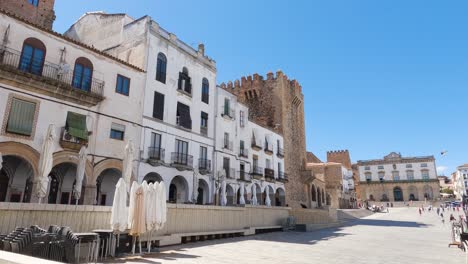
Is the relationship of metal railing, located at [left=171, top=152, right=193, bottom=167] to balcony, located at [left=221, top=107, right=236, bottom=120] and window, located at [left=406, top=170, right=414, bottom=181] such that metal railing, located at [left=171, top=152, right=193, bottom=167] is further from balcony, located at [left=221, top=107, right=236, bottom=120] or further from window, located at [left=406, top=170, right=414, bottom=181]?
window, located at [left=406, top=170, right=414, bottom=181]

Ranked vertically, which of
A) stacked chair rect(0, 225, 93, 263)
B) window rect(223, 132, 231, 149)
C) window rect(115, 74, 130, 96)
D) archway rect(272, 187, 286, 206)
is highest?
window rect(115, 74, 130, 96)

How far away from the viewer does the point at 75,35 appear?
1035 inches

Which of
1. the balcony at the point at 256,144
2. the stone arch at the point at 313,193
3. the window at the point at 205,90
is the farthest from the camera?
the stone arch at the point at 313,193

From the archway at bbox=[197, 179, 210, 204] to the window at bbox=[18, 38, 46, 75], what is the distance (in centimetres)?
1377

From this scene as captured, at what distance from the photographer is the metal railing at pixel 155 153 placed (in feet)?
66.2

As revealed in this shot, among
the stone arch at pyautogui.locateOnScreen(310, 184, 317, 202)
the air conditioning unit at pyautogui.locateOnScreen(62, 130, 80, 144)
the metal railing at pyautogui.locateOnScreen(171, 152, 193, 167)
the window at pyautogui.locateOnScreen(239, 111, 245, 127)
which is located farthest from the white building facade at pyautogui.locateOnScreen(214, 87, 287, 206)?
the air conditioning unit at pyautogui.locateOnScreen(62, 130, 80, 144)

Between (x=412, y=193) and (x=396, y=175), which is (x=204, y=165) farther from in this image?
(x=412, y=193)

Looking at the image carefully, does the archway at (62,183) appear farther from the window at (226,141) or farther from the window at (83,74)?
the window at (226,141)

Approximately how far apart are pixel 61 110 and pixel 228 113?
52.4ft

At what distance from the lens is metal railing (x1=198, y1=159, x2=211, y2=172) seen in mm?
24234

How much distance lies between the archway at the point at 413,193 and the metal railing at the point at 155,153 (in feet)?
271

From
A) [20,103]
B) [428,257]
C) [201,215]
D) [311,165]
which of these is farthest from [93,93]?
[311,165]

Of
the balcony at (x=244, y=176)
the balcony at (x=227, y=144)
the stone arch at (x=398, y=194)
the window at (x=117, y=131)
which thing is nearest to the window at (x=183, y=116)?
the window at (x=117, y=131)

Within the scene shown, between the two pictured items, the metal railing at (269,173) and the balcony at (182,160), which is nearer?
the balcony at (182,160)
